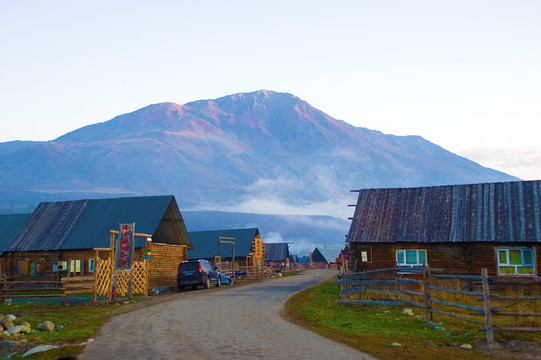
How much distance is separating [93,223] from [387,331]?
34.2m

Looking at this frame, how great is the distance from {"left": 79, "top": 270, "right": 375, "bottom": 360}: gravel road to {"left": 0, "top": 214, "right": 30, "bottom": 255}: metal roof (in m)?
29.0

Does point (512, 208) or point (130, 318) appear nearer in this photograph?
point (130, 318)

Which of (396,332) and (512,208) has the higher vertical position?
(512,208)

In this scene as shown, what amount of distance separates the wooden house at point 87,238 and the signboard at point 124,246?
40.5ft

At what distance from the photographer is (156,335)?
52.6 feet

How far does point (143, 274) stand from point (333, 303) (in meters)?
13.8

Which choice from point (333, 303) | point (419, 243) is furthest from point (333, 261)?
point (333, 303)

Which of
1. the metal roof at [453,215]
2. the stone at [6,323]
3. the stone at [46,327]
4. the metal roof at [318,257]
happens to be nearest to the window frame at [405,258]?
the metal roof at [453,215]

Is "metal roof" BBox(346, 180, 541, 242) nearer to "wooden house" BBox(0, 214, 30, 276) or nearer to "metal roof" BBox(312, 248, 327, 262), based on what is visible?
"wooden house" BBox(0, 214, 30, 276)

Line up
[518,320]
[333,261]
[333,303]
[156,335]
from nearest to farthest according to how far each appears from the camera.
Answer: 1. [156,335]
2. [518,320]
3. [333,303]
4. [333,261]

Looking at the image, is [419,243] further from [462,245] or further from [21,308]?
[21,308]

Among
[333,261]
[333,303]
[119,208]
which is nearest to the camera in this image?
[333,303]

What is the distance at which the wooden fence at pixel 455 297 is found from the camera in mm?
15242

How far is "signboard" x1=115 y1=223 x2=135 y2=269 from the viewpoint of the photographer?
2892 cm
